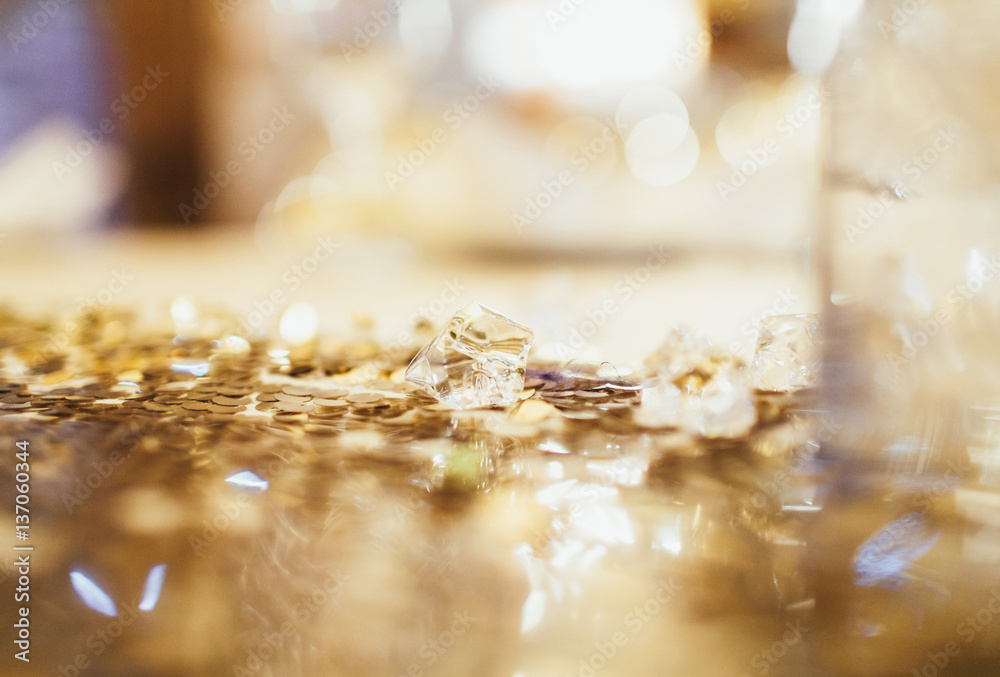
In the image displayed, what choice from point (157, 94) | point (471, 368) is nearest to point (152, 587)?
point (471, 368)

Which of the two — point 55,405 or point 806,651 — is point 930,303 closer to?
point 806,651

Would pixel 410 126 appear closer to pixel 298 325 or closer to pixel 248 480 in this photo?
pixel 298 325

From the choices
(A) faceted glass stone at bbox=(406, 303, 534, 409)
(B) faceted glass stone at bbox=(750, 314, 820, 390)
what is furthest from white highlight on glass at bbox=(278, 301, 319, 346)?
(B) faceted glass stone at bbox=(750, 314, 820, 390)

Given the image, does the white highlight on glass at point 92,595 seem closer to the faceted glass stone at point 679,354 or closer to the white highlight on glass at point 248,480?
the white highlight on glass at point 248,480

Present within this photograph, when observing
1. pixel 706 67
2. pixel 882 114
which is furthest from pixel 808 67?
pixel 882 114

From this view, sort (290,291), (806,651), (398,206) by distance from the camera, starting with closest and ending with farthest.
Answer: (806,651), (290,291), (398,206)

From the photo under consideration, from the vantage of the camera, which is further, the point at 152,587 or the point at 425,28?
the point at 425,28

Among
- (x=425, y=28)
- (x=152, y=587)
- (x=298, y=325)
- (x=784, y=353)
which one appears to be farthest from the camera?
(x=425, y=28)
